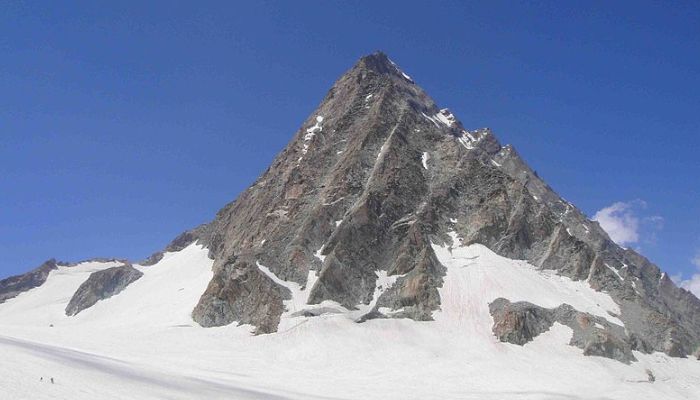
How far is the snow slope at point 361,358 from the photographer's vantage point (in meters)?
32.7

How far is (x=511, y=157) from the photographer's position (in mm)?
144750

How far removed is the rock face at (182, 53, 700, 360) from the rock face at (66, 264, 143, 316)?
2529cm

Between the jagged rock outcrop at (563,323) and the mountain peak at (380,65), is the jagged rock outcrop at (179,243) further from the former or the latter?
the jagged rock outcrop at (563,323)

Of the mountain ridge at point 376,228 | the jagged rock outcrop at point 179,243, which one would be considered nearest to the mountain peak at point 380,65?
the mountain ridge at point 376,228

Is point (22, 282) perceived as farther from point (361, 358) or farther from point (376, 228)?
point (361, 358)

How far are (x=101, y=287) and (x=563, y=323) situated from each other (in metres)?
95.9

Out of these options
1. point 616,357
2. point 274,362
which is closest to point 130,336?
point 274,362

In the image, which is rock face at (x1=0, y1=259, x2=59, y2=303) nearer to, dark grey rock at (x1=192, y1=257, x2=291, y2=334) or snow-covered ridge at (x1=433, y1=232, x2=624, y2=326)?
dark grey rock at (x1=192, y1=257, x2=291, y2=334)

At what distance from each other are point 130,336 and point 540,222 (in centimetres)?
6035

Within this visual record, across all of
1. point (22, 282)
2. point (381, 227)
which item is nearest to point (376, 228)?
point (381, 227)

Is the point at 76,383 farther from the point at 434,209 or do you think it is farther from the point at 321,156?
the point at 321,156

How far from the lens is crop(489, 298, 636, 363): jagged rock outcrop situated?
58.8 m

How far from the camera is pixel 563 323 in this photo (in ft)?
208

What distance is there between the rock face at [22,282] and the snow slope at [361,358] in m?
86.5
